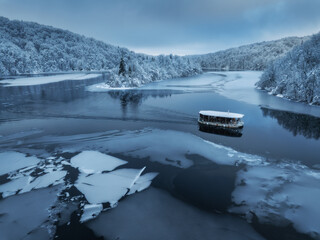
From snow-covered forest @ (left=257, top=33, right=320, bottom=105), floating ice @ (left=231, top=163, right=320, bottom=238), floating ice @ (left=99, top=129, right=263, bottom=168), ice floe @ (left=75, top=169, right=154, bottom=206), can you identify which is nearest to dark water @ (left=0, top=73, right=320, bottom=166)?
floating ice @ (left=99, top=129, right=263, bottom=168)

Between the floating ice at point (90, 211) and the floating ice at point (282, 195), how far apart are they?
12458 millimetres

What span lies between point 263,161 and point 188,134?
46.7ft

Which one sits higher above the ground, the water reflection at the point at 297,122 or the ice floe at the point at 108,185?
the water reflection at the point at 297,122

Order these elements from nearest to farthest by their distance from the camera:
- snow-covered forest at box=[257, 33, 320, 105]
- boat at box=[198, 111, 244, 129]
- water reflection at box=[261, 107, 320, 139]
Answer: water reflection at box=[261, 107, 320, 139]
boat at box=[198, 111, 244, 129]
snow-covered forest at box=[257, 33, 320, 105]

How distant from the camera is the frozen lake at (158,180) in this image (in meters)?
16.6

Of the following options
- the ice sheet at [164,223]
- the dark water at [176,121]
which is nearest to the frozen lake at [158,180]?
the ice sheet at [164,223]

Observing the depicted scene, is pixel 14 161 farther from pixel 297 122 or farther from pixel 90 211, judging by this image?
pixel 297 122

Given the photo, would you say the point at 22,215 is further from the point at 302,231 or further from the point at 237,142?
the point at 237,142

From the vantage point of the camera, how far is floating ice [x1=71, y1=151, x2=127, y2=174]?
2548cm

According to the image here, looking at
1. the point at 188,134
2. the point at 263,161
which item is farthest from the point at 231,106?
the point at 263,161

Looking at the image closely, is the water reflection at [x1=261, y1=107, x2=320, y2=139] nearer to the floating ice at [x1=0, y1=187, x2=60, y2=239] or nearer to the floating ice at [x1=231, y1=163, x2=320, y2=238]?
the floating ice at [x1=231, y1=163, x2=320, y2=238]

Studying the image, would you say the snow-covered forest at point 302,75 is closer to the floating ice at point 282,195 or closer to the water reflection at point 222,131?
the water reflection at point 222,131

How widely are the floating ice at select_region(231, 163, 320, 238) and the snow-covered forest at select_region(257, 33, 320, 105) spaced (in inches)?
2039

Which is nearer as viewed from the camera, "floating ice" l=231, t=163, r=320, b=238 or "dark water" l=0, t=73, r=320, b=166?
"floating ice" l=231, t=163, r=320, b=238
